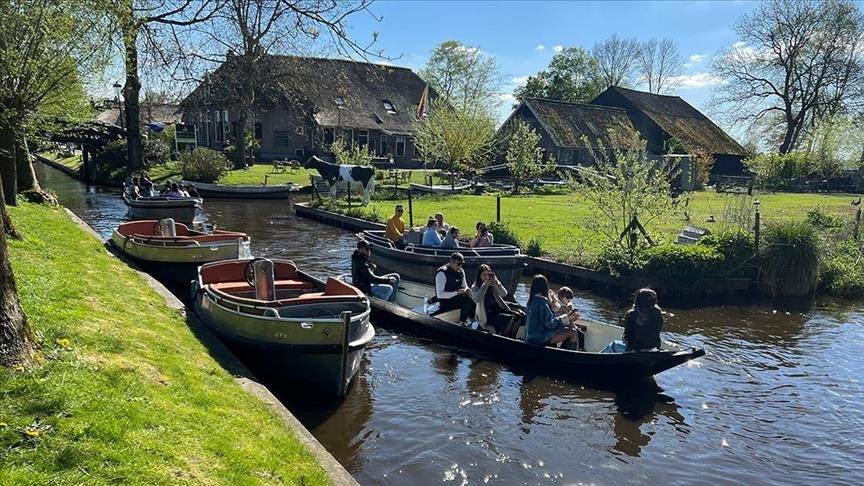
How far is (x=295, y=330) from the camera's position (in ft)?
26.5

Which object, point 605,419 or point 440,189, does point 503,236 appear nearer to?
point 605,419

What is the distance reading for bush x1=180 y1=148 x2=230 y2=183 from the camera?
3650cm

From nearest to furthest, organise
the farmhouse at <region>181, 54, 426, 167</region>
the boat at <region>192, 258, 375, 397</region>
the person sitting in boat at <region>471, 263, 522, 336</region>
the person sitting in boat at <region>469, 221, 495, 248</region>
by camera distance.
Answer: the boat at <region>192, 258, 375, 397</region>
the person sitting in boat at <region>471, 263, 522, 336</region>
the person sitting in boat at <region>469, 221, 495, 248</region>
the farmhouse at <region>181, 54, 426, 167</region>

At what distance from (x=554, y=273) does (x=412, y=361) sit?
7489 millimetres

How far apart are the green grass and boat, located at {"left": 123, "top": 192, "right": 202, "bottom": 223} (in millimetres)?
15162

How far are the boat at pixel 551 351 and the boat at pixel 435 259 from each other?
2.25 meters

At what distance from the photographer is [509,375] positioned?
9867mm

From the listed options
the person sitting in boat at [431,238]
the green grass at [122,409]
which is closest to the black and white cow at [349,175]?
the person sitting in boat at [431,238]

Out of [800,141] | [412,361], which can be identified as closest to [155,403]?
[412,361]

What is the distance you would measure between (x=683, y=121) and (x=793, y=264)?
43.6m

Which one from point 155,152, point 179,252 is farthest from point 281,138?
point 179,252

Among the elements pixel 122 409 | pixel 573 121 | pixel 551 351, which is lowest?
pixel 551 351

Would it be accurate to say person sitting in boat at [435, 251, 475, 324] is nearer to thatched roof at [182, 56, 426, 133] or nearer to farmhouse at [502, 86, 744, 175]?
thatched roof at [182, 56, 426, 133]

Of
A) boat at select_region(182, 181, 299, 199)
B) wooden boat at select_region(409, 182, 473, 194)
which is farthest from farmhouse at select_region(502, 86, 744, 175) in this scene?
boat at select_region(182, 181, 299, 199)
